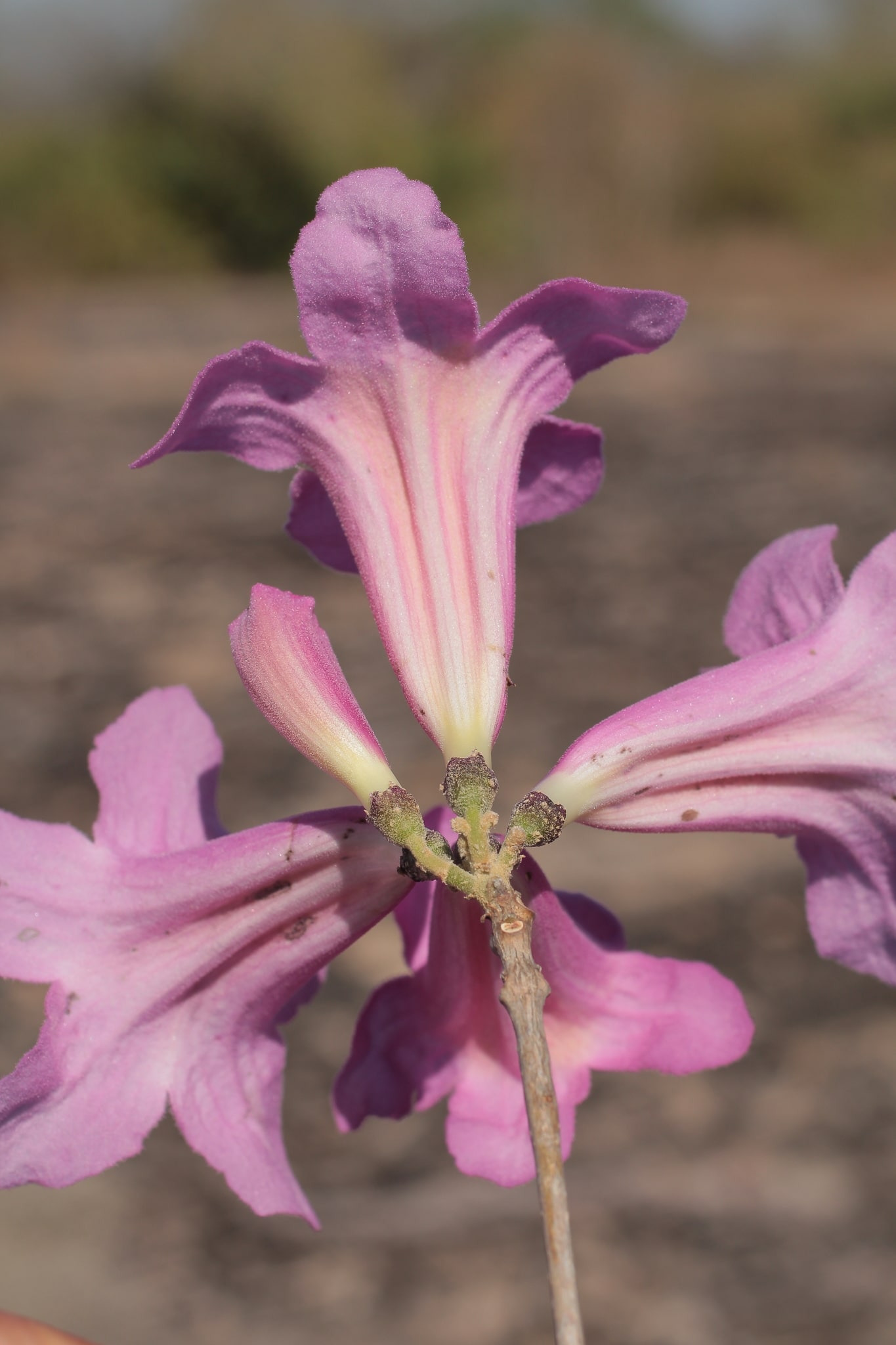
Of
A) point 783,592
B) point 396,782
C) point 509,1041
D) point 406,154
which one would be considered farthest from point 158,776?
point 406,154

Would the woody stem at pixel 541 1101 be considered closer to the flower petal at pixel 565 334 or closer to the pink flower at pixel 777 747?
the pink flower at pixel 777 747

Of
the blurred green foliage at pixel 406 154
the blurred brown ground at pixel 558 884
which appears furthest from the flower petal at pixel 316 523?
the blurred green foliage at pixel 406 154

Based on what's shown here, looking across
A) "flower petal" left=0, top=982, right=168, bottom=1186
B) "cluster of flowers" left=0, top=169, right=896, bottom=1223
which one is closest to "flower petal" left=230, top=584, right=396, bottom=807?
"cluster of flowers" left=0, top=169, right=896, bottom=1223

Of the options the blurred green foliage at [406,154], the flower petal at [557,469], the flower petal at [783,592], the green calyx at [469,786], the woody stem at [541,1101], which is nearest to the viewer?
the woody stem at [541,1101]

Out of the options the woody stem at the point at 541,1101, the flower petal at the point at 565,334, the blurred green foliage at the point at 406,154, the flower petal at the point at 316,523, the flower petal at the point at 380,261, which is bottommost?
the woody stem at the point at 541,1101

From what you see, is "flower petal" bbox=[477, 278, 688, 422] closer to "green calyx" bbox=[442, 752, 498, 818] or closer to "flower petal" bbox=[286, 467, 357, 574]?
"flower petal" bbox=[286, 467, 357, 574]

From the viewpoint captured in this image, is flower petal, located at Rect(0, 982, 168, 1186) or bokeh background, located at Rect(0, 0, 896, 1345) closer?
flower petal, located at Rect(0, 982, 168, 1186)
